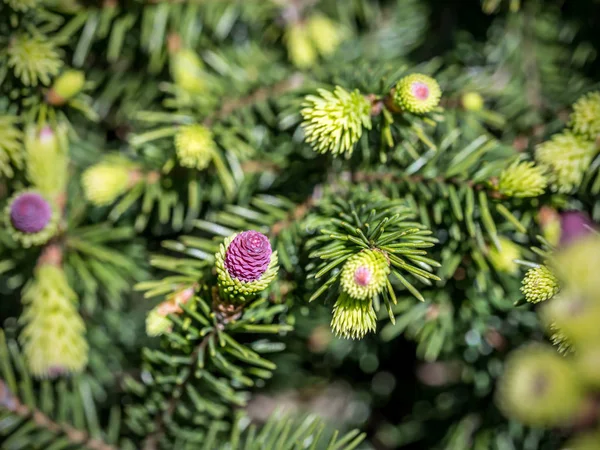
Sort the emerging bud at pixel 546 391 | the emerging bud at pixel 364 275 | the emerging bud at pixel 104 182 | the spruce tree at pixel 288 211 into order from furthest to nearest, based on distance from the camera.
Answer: the emerging bud at pixel 104 182 < the spruce tree at pixel 288 211 < the emerging bud at pixel 364 275 < the emerging bud at pixel 546 391

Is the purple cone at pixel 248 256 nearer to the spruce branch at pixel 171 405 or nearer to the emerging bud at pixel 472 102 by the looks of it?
the spruce branch at pixel 171 405

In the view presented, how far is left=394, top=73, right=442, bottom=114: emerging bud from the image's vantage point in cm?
56

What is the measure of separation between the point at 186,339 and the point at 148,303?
0.86 feet

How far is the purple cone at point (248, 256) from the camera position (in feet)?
1.69

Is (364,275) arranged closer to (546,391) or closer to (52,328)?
(546,391)

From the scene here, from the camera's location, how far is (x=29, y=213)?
67 cm

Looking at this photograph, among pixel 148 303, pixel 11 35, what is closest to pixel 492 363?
pixel 148 303

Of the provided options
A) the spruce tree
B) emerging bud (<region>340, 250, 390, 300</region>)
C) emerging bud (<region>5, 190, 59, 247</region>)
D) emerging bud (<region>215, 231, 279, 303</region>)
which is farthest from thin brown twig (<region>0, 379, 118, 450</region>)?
emerging bud (<region>340, 250, 390, 300</region>)

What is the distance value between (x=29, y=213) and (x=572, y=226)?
64 centimetres

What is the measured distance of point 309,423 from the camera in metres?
0.65

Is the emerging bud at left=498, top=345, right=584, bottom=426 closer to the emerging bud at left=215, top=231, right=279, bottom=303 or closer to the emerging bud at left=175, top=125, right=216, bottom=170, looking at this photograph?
the emerging bud at left=215, top=231, right=279, bottom=303

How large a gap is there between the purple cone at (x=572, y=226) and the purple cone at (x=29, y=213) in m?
0.62

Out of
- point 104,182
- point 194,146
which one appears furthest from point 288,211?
point 104,182

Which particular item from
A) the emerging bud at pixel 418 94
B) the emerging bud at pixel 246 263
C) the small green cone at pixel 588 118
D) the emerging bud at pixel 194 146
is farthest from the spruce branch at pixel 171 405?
the small green cone at pixel 588 118
